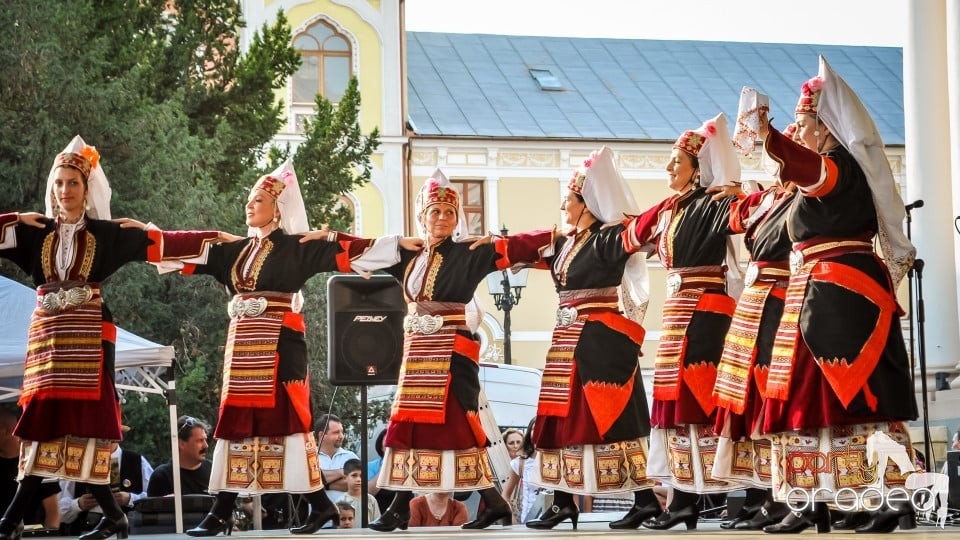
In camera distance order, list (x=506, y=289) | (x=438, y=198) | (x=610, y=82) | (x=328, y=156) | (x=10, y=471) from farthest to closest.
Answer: (x=610, y=82)
(x=506, y=289)
(x=328, y=156)
(x=10, y=471)
(x=438, y=198)

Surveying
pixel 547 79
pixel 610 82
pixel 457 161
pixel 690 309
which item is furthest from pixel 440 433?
pixel 610 82

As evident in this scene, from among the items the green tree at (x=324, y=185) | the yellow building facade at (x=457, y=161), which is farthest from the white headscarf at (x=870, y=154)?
the yellow building facade at (x=457, y=161)

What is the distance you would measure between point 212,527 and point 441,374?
1306mm

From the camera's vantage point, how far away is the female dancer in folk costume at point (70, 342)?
6555mm

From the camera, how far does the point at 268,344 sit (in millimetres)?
7031

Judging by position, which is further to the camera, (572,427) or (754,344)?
(572,427)

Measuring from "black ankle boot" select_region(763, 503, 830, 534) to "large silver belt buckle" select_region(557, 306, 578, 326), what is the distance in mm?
1701

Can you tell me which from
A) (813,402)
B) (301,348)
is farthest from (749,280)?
(301,348)

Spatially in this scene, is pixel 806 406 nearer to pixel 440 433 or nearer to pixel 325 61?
pixel 440 433

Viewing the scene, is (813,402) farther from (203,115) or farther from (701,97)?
(701,97)

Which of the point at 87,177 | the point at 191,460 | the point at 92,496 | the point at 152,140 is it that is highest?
the point at 152,140

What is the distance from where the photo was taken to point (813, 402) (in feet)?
18.5

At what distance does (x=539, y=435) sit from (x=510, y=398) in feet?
24.8

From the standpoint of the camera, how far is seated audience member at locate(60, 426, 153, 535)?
7.96 meters
